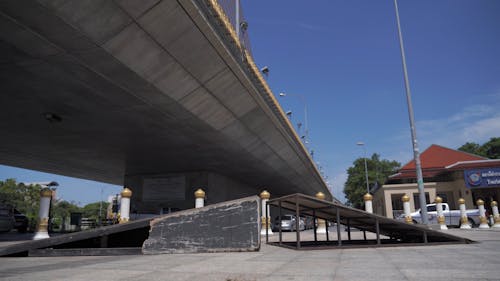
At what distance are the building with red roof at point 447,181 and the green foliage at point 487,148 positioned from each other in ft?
98.0

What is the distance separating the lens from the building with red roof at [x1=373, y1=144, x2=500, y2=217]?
1682 inches

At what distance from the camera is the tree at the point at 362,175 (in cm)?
8371

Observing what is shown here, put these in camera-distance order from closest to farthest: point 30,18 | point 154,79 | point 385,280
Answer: point 385,280
point 30,18
point 154,79

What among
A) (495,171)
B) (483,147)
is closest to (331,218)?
(495,171)

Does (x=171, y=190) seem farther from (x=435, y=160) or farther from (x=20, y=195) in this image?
(x=20, y=195)

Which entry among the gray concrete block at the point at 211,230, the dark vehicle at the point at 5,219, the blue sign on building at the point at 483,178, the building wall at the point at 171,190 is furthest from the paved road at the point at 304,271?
the blue sign on building at the point at 483,178

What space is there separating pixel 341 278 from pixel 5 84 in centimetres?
1400

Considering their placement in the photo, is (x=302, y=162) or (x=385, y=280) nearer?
(x=385, y=280)

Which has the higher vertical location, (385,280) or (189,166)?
(189,166)

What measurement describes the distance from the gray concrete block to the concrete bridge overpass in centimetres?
585

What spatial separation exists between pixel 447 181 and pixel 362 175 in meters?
36.0

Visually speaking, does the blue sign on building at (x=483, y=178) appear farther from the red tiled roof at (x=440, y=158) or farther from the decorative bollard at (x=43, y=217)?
the decorative bollard at (x=43, y=217)

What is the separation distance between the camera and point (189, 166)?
2902 cm

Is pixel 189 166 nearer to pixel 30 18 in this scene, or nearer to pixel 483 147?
pixel 30 18
